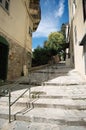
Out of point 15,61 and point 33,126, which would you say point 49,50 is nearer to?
point 15,61

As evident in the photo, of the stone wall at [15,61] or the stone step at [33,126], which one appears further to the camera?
the stone wall at [15,61]

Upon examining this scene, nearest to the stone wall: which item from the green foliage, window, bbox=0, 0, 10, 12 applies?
window, bbox=0, 0, 10, 12

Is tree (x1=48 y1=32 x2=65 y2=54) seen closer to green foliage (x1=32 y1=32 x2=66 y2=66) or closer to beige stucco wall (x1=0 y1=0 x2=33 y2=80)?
green foliage (x1=32 y1=32 x2=66 y2=66)

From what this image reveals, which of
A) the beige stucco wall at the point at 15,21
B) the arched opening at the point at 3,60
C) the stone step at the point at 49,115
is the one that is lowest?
the stone step at the point at 49,115

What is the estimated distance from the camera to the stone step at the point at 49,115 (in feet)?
12.5

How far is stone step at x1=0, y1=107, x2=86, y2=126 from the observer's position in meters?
3.82

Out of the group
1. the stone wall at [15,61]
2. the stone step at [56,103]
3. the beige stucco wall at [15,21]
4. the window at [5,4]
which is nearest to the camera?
the stone step at [56,103]

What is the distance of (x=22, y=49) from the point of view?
36.7 ft

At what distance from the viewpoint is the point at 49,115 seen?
4125 millimetres

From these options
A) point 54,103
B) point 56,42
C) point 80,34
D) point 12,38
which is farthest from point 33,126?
point 56,42

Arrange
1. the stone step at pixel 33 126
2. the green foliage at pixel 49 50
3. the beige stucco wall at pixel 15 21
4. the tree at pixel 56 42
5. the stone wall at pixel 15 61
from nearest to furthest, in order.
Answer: the stone step at pixel 33 126 → the beige stucco wall at pixel 15 21 → the stone wall at pixel 15 61 → the green foliage at pixel 49 50 → the tree at pixel 56 42

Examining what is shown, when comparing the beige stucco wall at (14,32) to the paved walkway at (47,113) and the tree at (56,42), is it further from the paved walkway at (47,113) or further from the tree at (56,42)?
the tree at (56,42)

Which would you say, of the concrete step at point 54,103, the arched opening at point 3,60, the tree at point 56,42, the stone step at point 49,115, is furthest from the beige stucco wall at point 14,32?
the tree at point 56,42

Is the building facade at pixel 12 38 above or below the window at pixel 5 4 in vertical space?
below
